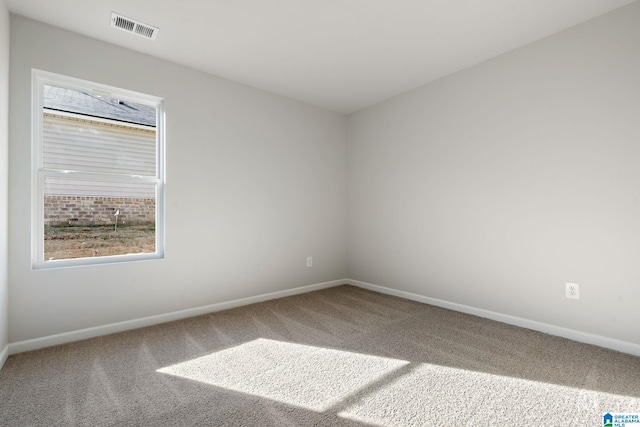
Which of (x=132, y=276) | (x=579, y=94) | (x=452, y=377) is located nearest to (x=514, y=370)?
(x=452, y=377)

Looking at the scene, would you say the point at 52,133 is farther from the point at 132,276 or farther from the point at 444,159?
the point at 444,159

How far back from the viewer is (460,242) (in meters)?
3.30

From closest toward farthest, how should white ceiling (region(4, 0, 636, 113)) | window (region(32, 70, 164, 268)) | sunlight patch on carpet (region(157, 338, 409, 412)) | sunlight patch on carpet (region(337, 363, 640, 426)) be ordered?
sunlight patch on carpet (region(337, 363, 640, 426))
sunlight patch on carpet (region(157, 338, 409, 412))
white ceiling (region(4, 0, 636, 113))
window (region(32, 70, 164, 268))

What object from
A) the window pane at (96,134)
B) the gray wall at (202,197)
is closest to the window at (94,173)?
the window pane at (96,134)

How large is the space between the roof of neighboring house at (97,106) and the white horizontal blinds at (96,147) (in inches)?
2.9

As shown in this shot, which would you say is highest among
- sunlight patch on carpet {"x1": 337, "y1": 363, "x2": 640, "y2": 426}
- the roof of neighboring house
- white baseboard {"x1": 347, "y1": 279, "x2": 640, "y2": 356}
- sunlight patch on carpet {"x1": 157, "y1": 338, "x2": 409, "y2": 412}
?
the roof of neighboring house

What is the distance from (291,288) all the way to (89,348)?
215 centimetres

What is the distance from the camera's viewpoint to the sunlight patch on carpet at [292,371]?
5.90ft

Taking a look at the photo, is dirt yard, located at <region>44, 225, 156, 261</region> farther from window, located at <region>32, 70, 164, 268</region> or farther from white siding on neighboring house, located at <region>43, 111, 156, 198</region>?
white siding on neighboring house, located at <region>43, 111, 156, 198</region>

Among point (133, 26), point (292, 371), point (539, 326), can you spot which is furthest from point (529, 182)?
point (133, 26)

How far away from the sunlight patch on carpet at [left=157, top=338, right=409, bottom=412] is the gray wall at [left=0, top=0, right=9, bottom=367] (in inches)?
50.0

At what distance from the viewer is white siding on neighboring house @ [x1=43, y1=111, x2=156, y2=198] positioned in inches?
102

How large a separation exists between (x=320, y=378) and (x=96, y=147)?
8.91ft

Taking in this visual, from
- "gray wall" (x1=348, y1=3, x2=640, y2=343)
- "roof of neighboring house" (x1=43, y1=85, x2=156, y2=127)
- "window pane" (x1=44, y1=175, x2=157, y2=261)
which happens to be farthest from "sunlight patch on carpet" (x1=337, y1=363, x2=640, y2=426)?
"roof of neighboring house" (x1=43, y1=85, x2=156, y2=127)
